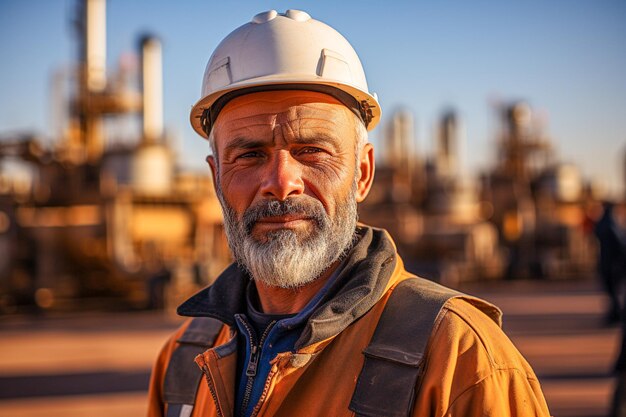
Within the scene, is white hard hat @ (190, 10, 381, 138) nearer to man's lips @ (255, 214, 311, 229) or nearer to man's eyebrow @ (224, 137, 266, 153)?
man's eyebrow @ (224, 137, 266, 153)

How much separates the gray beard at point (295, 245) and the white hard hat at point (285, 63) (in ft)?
1.27

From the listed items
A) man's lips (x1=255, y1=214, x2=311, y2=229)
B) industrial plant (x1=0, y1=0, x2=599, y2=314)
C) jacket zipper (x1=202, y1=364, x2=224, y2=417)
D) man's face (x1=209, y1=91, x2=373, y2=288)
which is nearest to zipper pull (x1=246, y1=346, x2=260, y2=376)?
jacket zipper (x1=202, y1=364, x2=224, y2=417)

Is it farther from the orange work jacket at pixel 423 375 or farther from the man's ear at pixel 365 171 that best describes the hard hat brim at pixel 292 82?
the orange work jacket at pixel 423 375

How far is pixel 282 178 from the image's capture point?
203 centimetres

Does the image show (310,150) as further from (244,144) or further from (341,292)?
(341,292)

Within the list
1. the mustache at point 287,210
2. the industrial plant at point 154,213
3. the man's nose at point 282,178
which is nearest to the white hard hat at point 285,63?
the man's nose at point 282,178

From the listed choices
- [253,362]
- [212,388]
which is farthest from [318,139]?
[212,388]

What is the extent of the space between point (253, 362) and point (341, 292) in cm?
36

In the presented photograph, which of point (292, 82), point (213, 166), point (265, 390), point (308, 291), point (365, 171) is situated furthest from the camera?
point (213, 166)

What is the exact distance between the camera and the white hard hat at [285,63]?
6.87ft

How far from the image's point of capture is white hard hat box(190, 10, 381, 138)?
2.09m

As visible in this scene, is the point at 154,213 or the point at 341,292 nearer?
the point at 341,292

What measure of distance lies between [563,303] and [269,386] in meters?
15.9

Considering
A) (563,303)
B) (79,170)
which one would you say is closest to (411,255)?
(563,303)
